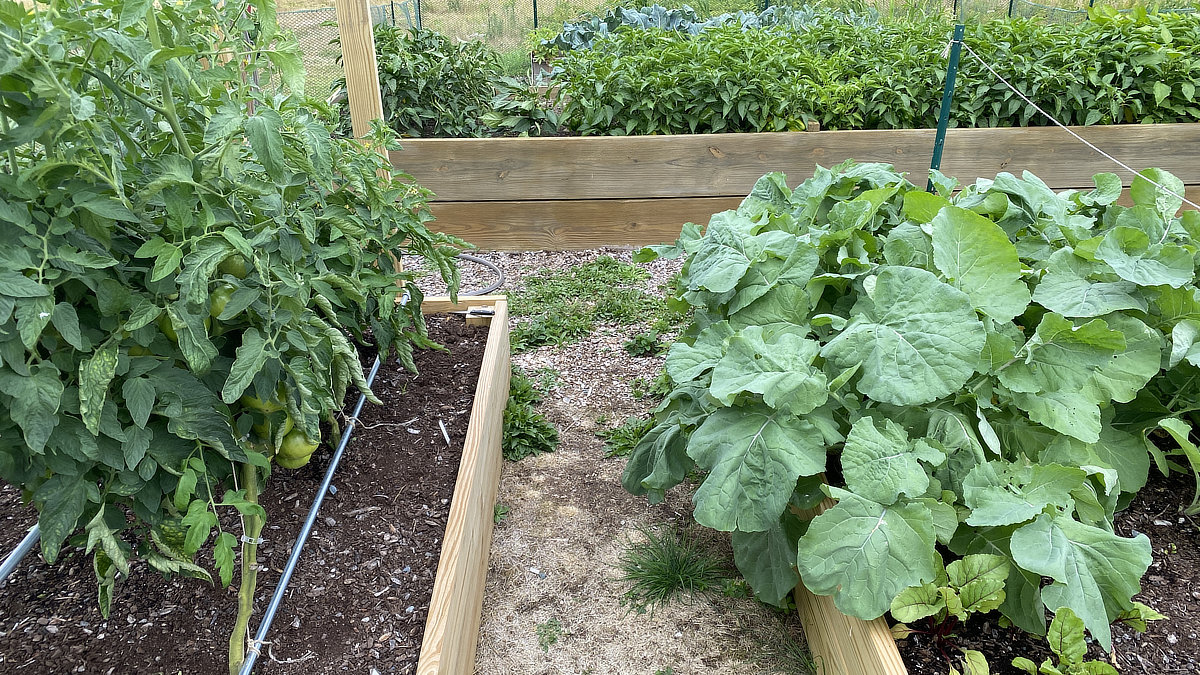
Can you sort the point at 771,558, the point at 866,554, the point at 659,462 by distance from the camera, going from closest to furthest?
the point at 866,554 < the point at 771,558 < the point at 659,462

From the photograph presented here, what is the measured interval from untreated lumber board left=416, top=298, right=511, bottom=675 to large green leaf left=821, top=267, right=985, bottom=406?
0.91 meters

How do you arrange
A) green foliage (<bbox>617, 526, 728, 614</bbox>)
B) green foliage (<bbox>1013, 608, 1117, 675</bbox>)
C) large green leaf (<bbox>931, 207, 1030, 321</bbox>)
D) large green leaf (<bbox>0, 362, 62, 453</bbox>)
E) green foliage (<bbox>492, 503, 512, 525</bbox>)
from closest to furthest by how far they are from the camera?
large green leaf (<bbox>0, 362, 62, 453</bbox>), green foliage (<bbox>1013, 608, 1117, 675</bbox>), large green leaf (<bbox>931, 207, 1030, 321</bbox>), green foliage (<bbox>617, 526, 728, 614</bbox>), green foliage (<bbox>492, 503, 512, 525</bbox>)

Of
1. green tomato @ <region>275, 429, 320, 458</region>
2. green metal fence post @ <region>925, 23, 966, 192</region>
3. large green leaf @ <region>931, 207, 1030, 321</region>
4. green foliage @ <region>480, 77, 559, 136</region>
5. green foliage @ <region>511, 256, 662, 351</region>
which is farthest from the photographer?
green foliage @ <region>480, 77, 559, 136</region>

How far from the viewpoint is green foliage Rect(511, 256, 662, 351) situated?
3332 mm

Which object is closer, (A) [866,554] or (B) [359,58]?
(A) [866,554]

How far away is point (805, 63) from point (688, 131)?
0.75 metres

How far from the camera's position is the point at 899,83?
3967mm

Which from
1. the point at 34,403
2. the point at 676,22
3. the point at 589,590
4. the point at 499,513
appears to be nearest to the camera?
the point at 34,403

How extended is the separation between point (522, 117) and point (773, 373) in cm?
308

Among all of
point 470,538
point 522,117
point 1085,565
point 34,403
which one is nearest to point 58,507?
point 34,403

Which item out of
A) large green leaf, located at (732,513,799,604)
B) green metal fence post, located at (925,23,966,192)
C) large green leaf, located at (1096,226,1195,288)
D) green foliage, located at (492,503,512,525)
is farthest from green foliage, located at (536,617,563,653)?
green metal fence post, located at (925,23,966,192)

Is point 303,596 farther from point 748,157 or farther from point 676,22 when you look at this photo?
point 676,22

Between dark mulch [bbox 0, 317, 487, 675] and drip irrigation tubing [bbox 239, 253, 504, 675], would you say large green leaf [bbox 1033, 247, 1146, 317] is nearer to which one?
dark mulch [bbox 0, 317, 487, 675]

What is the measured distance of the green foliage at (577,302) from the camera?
10.9 feet
